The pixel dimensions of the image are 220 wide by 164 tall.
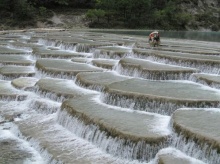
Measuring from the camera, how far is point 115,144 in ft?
28.2

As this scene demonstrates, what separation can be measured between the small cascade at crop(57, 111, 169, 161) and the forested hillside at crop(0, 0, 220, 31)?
125ft

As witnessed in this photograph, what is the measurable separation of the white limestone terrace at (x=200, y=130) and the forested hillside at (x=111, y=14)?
39.1 metres

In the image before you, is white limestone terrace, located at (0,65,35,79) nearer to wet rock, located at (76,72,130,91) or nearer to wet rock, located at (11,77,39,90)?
wet rock, located at (11,77,39,90)

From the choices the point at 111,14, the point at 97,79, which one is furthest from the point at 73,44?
the point at 111,14

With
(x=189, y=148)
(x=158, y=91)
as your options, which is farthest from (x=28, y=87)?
(x=189, y=148)

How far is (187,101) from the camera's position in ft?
34.2

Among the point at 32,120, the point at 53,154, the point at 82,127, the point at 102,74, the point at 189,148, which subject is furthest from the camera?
the point at 102,74

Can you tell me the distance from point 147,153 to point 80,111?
280 cm

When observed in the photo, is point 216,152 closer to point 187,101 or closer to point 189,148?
point 189,148

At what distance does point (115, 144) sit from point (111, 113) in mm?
1767

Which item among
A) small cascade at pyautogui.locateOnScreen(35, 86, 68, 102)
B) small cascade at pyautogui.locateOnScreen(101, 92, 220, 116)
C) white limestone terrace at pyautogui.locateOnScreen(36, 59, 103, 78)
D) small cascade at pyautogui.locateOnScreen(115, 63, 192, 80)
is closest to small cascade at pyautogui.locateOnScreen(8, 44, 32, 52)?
white limestone terrace at pyautogui.locateOnScreen(36, 59, 103, 78)

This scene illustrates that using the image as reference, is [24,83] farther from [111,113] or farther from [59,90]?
[111,113]

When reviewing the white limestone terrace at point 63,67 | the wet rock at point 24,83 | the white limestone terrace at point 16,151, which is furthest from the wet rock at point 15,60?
the white limestone terrace at point 16,151

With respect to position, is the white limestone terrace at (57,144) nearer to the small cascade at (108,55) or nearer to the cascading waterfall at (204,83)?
the cascading waterfall at (204,83)
